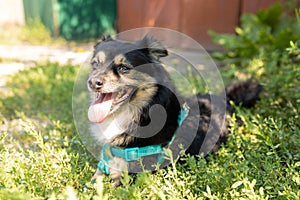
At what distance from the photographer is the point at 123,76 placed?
2.56 m

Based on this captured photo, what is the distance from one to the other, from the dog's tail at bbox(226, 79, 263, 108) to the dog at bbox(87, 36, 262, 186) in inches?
43.4

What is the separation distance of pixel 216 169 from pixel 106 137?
2.87 feet

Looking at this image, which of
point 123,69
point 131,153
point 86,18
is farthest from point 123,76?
point 86,18

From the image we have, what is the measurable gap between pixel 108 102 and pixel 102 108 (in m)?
0.06

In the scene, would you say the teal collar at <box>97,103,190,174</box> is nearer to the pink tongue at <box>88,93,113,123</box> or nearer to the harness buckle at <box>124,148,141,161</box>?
the harness buckle at <box>124,148,141,161</box>

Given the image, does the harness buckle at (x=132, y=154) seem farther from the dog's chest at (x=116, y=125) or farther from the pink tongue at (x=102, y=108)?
the pink tongue at (x=102, y=108)

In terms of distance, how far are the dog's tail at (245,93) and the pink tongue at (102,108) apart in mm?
1538

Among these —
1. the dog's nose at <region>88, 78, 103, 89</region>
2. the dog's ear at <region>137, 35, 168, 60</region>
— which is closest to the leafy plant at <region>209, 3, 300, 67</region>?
the dog's ear at <region>137, 35, 168, 60</region>

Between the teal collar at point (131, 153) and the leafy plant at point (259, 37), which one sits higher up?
the teal collar at point (131, 153)

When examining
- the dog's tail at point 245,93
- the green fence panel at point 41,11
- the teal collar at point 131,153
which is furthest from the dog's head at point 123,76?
the green fence panel at point 41,11

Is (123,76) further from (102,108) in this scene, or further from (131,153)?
(131,153)

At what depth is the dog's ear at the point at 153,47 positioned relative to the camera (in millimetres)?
2699

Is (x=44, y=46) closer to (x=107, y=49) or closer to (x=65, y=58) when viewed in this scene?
(x=65, y=58)

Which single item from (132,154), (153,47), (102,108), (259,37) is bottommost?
(259,37)
